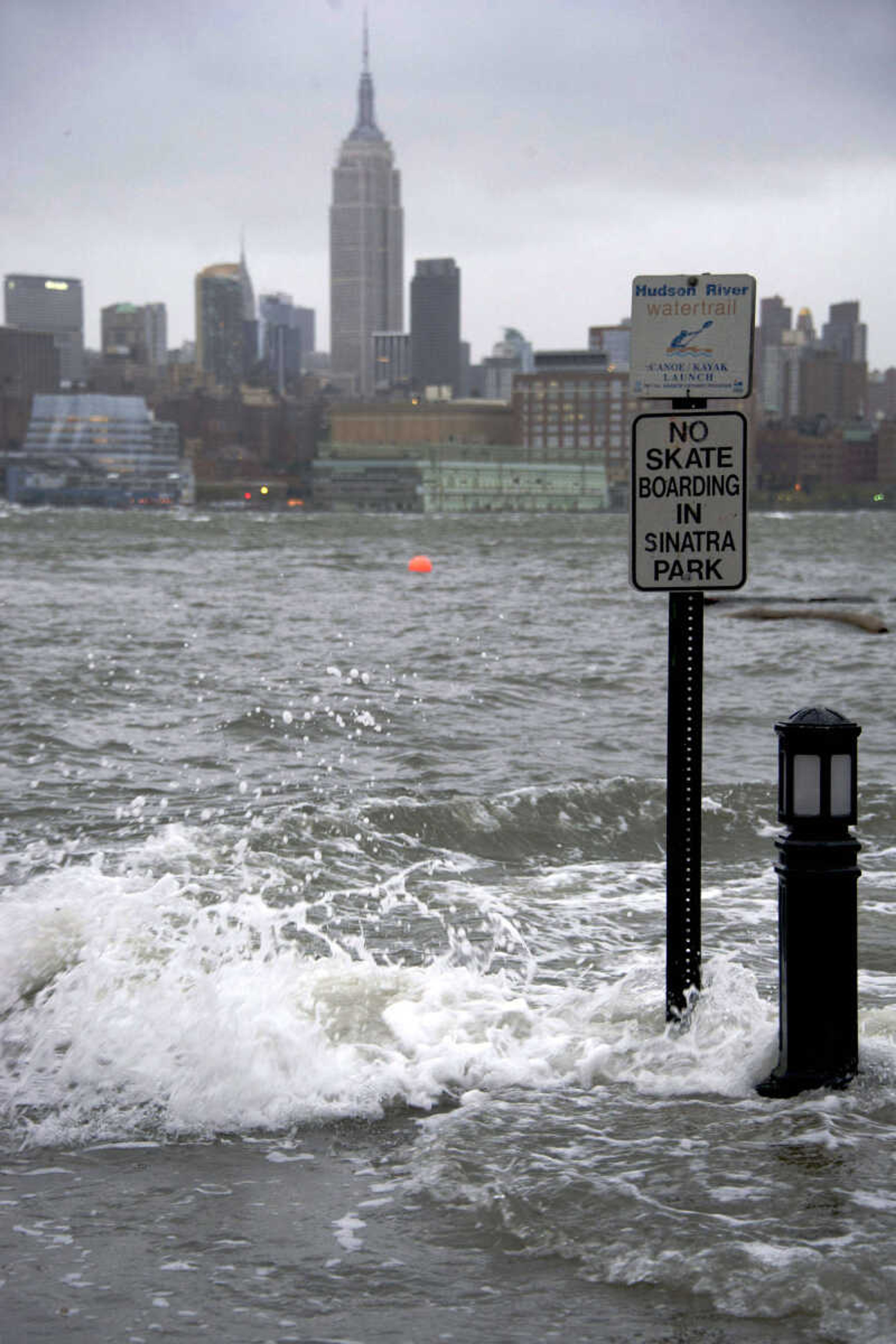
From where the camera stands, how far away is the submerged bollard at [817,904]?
17.2 feet

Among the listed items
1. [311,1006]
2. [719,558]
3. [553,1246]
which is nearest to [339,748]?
[311,1006]

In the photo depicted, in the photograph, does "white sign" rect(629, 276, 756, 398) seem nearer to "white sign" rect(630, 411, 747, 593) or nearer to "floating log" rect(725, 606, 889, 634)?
"white sign" rect(630, 411, 747, 593)

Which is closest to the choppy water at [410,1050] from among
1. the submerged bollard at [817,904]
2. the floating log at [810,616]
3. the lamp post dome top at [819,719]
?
the submerged bollard at [817,904]

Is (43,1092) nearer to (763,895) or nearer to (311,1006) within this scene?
(311,1006)

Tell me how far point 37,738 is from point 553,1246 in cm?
1137

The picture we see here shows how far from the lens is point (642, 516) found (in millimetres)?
5664

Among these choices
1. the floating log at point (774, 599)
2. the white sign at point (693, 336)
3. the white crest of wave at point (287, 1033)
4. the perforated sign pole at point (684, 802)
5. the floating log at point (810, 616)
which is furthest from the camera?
the floating log at point (774, 599)

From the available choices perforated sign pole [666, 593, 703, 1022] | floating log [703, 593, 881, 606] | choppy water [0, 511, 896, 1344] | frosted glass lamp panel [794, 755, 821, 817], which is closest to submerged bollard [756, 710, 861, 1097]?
frosted glass lamp panel [794, 755, 821, 817]

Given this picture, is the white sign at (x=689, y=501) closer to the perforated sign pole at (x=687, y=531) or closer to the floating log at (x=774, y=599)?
the perforated sign pole at (x=687, y=531)

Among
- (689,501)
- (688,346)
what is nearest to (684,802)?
(689,501)

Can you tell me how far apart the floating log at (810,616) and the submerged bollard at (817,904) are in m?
27.6

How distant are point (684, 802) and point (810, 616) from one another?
97.4ft

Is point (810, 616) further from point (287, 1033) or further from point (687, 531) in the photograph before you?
point (287, 1033)

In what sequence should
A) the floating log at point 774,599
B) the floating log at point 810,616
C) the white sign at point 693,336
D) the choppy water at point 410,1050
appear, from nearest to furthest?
the choppy water at point 410,1050, the white sign at point 693,336, the floating log at point 810,616, the floating log at point 774,599
